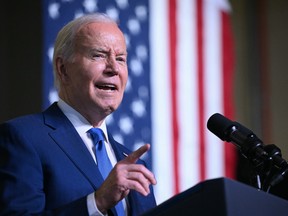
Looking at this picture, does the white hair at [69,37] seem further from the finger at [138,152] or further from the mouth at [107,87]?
the finger at [138,152]

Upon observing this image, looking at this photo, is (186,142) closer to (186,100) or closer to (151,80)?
(186,100)


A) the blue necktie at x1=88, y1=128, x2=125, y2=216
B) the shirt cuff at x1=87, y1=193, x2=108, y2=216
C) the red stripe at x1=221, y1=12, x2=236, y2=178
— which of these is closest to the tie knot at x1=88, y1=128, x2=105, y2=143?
the blue necktie at x1=88, y1=128, x2=125, y2=216

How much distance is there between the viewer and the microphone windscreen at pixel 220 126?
71.7 inches

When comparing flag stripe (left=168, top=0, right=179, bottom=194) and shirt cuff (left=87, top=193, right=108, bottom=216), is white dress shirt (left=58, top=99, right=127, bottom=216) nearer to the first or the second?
shirt cuff (left=87, top=193, right=108, bottom=216)

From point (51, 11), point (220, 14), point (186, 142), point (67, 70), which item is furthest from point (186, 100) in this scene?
point (67, 70)

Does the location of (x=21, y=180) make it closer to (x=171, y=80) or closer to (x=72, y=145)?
(x=72, y=145)

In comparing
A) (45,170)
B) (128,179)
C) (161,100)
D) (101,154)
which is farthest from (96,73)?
(161,100)

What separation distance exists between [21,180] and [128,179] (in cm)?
37

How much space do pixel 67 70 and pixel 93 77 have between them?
126 millimetres

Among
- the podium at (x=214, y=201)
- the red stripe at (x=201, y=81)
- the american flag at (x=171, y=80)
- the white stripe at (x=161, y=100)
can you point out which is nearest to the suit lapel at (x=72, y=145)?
the podium at (x=214, y=201)

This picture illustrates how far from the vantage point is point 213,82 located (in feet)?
15.2

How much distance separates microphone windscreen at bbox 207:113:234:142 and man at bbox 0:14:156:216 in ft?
0.85

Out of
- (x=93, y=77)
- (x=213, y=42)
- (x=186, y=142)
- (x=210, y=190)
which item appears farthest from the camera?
(x=213, y=42)

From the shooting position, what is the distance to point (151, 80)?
13.3ft
